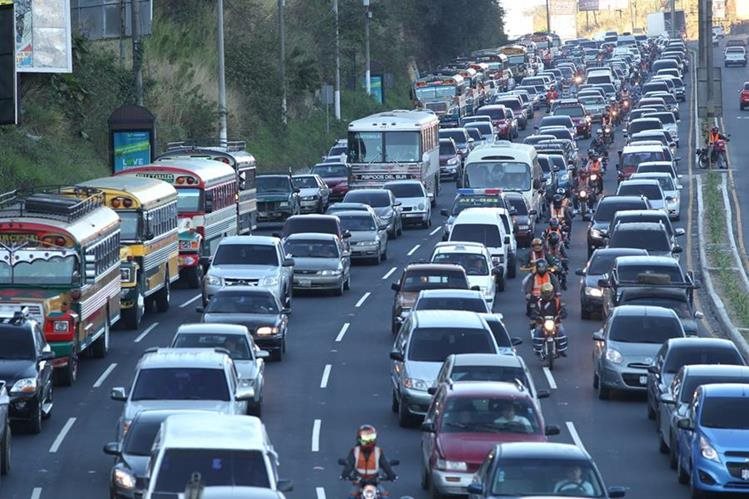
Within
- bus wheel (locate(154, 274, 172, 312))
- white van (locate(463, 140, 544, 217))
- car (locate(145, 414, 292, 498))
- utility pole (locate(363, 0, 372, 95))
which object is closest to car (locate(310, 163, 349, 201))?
white van (locate(463, 140, 544, 217))

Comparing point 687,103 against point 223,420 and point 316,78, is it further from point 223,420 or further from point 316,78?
point 223,420

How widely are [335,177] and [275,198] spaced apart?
27.9 feet

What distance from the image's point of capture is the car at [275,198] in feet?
208

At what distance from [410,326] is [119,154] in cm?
2776

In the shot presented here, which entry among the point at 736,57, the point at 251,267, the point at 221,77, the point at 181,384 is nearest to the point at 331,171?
the point at 221,77

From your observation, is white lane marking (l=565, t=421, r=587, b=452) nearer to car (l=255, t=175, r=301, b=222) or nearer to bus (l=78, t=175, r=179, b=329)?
bus (l=78, t=175, r=179, b=329)

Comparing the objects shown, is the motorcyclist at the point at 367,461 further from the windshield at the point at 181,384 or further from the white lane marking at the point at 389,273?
the white lane marking at the point at 389,273

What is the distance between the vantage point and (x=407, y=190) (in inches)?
2447

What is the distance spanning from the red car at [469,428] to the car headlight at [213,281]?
56.9 feet

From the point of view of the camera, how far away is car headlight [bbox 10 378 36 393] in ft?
91.2

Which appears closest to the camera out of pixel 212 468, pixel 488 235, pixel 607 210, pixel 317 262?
pixel 212 468

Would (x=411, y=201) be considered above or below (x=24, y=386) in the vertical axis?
above

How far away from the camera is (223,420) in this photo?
19.9 m

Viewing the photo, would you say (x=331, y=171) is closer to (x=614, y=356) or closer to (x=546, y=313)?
(x=546, y=313)
